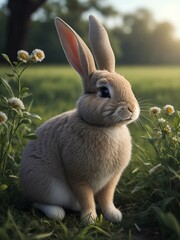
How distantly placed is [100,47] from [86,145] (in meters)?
0.85

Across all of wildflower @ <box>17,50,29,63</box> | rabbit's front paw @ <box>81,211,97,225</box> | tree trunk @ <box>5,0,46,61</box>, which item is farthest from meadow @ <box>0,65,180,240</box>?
tree trunk @ <box>5,0,46,61</box>

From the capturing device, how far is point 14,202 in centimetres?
339

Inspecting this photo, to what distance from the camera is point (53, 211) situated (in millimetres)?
3150

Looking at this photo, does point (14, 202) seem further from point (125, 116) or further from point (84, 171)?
point (125, 116)

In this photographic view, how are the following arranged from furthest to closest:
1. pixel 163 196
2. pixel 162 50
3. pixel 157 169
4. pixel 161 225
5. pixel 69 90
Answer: pixel 162 50
pixel 69 90
pixel 157 169
pixel 163 196
pixel 161 225

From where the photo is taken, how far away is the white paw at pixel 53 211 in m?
3.12

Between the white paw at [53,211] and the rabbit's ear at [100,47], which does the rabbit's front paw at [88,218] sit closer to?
the white paw at [53,211]

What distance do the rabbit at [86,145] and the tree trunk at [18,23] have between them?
11005 millimetres

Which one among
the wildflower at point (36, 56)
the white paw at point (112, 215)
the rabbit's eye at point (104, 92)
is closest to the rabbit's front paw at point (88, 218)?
the white paw at point (112, 215)

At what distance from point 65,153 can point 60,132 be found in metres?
0.22

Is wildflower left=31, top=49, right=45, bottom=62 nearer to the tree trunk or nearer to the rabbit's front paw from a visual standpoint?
the rabbit's front paw

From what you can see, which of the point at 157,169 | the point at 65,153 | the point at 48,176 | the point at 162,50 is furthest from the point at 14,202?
the point at 162,50

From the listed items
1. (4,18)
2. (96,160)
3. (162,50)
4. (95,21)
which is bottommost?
(162,50)

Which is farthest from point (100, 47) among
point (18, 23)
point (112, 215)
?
point (18, 23)
